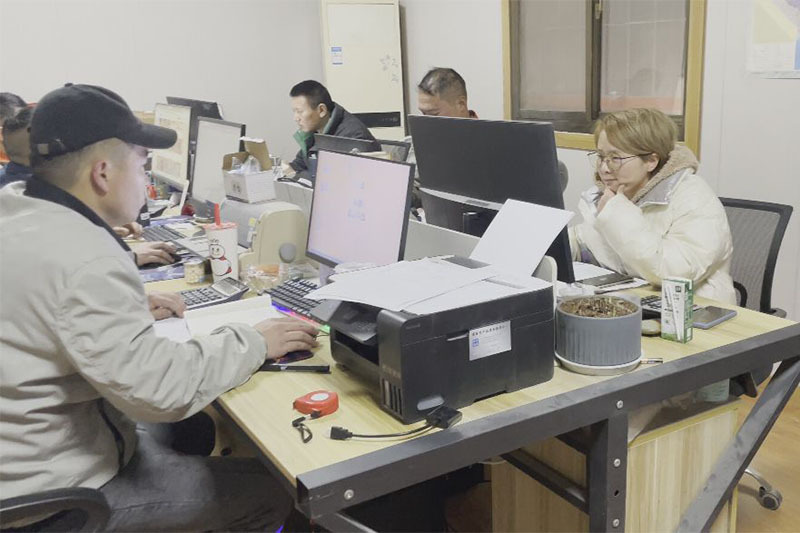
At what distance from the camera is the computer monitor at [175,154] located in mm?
3422

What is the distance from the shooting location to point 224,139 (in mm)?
2863

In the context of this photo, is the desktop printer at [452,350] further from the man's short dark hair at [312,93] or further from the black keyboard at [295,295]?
the man's short dark hair at [312,93]

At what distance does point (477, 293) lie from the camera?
134cm

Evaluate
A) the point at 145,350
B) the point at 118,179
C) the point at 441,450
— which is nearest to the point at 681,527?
the point at 441,450

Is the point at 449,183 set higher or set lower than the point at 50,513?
higher

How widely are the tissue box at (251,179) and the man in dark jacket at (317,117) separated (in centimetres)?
144

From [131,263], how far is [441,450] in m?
0.64

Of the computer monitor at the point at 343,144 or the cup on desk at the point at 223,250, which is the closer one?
the cup on desk at the point at 223,250

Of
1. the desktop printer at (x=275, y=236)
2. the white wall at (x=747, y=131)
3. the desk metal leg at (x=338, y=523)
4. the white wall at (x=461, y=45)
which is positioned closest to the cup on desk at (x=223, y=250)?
the desktop printer at (x=275, y=236)

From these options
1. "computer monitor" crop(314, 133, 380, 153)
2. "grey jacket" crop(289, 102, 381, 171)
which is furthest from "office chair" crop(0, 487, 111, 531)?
"grey jacket" crop(289, 102, 381, 171)

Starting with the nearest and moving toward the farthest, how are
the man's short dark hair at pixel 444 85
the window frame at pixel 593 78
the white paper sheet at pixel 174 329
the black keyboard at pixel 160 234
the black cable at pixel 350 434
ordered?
the black cable at pixel 350 434, the white paper sheet at pixel 174 329, the black keyboard at pixel 160 234, the window frame at pixel 593 78, the man's short dark hair at pixel 444 85

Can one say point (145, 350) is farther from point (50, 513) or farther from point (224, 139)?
point (224, 139)

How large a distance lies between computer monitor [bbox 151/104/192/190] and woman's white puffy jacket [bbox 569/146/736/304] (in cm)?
202

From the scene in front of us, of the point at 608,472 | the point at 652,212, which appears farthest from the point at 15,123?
the point at 608,472
